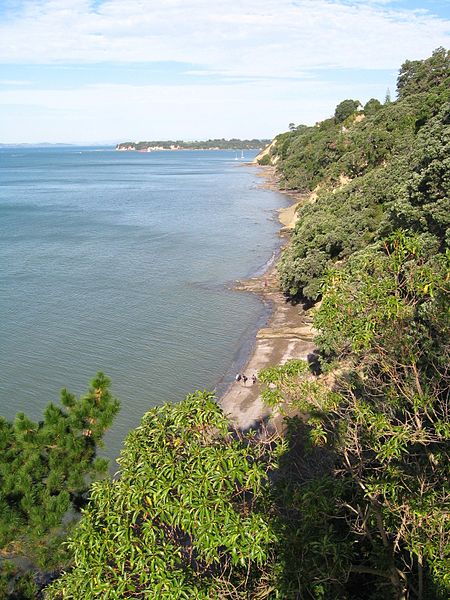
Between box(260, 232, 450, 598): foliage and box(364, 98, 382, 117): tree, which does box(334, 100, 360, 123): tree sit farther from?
box(260, 232, 450, 598): foliage

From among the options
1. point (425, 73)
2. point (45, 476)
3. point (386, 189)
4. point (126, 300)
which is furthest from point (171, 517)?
point (425, 73)

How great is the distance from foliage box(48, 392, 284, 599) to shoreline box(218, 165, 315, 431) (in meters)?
8.18

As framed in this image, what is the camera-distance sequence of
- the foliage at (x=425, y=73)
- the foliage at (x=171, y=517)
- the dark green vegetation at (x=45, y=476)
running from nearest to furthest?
the foliage at (x=171, y=517) < the dark green vegetation at (x=45, y=476) < the foliage at (x=425, y=73)

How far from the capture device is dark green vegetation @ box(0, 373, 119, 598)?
382 inches

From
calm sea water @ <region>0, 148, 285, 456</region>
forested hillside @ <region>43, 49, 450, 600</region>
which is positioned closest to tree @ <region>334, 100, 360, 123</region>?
calm sea water @ <region>0, 148, 285, 456</region>

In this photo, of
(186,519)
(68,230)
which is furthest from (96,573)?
(68,230)

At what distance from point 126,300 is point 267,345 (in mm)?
13253

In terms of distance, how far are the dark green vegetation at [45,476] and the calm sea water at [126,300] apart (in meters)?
10.0

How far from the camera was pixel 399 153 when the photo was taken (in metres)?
37.6

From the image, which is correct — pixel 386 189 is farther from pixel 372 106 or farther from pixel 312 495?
pixel 372 106

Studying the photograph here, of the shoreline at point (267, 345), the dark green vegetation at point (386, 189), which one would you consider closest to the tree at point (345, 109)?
the dark green vegetation at point (386, 189)

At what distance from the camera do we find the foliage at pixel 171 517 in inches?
259

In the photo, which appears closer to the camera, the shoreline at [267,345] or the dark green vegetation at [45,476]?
the dark green vegetation at [45,476]

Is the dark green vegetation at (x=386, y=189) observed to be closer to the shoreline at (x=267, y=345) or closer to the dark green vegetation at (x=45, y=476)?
the shoreline at (x=267, y=345)
